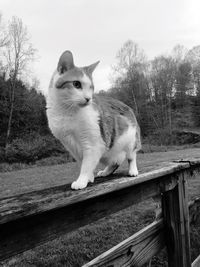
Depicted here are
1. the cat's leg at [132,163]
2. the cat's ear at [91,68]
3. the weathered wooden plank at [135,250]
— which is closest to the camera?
the weathered wooden plank at [135,250]

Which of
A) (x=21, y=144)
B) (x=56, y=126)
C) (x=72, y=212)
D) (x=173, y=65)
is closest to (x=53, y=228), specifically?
(x=72, y=212)

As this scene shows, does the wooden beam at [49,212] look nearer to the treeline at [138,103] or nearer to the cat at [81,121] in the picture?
the cat at [81,121]

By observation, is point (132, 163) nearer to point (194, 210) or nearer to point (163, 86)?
point (194, 210)

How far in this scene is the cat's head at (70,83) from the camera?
4.77 feet

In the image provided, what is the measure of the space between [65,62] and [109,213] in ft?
3.16

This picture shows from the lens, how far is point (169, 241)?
181 cm

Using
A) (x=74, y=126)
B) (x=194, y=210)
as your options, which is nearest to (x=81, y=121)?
(x=74, y=126)

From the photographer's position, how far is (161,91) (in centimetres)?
2625

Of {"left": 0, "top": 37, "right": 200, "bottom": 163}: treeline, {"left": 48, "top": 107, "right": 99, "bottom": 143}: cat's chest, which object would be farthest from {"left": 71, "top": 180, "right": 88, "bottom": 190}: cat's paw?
{"left": 0, "top": 37, "right": 200, "bottom": 163}: treeline

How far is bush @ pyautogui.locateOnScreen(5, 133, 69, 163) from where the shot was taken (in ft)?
43.7

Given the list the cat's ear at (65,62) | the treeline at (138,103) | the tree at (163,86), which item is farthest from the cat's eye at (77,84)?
the tree at (163,86)

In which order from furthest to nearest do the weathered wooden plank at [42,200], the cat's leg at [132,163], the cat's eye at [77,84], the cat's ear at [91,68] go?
the cat's ear at [91,68]
the cat's leg at [132,163]
the cat's eye at [77,84]
the weathered wooden plank at [42,200]

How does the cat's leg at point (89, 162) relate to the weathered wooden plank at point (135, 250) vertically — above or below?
above

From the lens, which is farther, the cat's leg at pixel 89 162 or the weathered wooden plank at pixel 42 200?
the cat's leg at pixel 89 162
